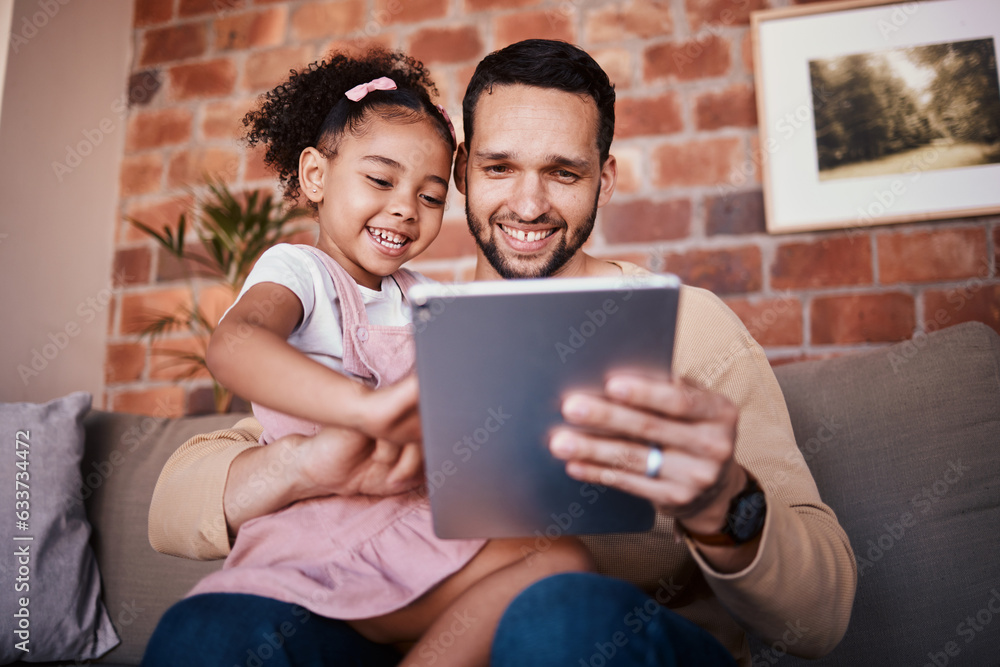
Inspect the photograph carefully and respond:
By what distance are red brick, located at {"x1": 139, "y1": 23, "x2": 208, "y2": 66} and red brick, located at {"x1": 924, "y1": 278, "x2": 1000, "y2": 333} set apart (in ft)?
7.80

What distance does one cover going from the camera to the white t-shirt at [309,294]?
957 mm

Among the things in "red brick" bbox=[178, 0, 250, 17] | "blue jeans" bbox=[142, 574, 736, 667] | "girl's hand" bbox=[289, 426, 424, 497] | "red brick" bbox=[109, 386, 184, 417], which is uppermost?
"red brick" bbox=[178, 0, 250, 17]

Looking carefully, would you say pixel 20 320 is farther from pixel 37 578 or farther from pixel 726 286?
pixel 726 286

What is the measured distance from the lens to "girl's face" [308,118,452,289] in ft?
3.81

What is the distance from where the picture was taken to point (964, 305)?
5.67ft

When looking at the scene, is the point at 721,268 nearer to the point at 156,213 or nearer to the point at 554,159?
the point at 554,159

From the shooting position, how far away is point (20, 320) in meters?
1.99

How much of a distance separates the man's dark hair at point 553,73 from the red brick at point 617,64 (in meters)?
0.68

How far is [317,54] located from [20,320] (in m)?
1.20

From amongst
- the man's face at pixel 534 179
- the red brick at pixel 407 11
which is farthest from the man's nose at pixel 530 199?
the red brick at pixel 407 11

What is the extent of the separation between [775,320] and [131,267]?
204cm
